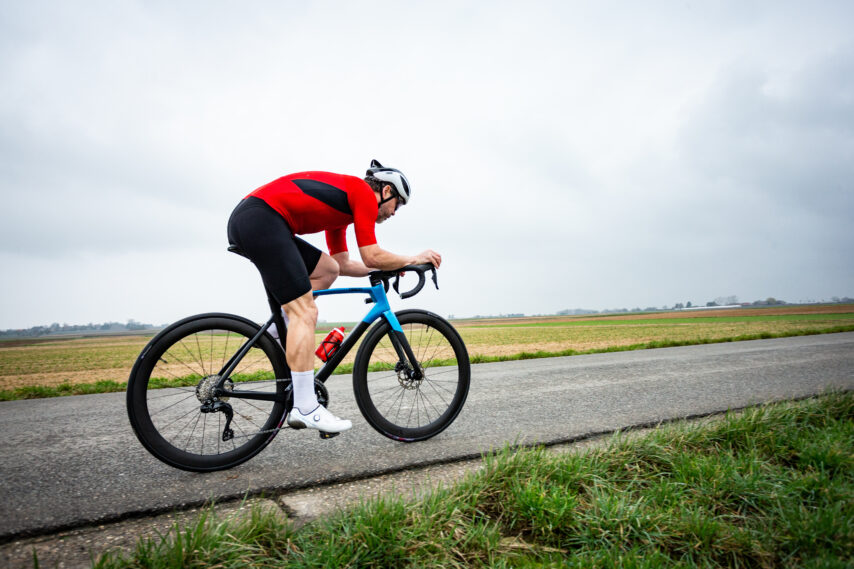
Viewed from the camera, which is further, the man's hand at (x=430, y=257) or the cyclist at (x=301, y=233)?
the man's hand at (x=430, y=257)

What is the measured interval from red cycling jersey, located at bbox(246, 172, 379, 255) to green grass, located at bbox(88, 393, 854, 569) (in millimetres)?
1703

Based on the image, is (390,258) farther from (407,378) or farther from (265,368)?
(265,368)

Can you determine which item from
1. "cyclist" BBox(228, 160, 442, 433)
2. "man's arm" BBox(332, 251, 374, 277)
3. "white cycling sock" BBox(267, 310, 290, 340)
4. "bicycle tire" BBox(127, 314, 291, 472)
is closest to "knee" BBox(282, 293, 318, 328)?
"cyclist" BBox(228, 160, 442, 433)

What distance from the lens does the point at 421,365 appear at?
3268 millimetres

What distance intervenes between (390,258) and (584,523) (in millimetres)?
1950

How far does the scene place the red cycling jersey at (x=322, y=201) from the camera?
2.84 meters

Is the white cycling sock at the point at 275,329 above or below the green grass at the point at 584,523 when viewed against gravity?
above

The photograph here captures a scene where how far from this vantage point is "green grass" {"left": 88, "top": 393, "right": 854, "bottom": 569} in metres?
1.60

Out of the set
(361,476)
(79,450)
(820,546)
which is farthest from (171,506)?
(820,546)

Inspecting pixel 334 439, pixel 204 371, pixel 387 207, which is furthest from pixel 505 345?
pixel 204 371

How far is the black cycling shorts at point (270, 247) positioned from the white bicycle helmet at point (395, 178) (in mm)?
752

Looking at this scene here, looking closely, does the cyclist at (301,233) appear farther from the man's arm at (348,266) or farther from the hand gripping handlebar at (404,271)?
the man's arm at (348,266)

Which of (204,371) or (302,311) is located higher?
(302,311)

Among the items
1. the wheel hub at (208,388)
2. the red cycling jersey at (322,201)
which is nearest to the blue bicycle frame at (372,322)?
the red cycling jersey at (322,201)
